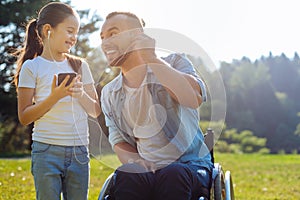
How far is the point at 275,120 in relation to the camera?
3847 centimetres

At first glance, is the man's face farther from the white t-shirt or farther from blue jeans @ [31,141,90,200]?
blue jeans @ [31,141,90,200]

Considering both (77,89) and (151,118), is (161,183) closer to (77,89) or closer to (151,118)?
(151,118)

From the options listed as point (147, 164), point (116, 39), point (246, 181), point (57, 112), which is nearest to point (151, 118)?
point (147, 164)

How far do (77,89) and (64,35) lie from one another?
280mm

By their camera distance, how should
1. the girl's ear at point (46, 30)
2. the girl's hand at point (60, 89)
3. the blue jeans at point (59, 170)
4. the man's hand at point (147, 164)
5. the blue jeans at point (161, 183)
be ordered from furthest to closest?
the girl's ear at point (46, 30) → the blue jeans at point (59, 170) → the girl's hand at point (60, 89) → the man's hand at point (147, 164) → the blue jeans at point (161, 183)

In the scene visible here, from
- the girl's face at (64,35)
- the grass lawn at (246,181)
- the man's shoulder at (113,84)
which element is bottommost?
the grass lawn at (246,181)

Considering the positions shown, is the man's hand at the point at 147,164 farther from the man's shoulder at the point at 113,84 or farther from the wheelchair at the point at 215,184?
the man's shoulder at the point at 113,84

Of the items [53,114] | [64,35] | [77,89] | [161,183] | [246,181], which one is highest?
[64,35]

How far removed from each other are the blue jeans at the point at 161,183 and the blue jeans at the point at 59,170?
0.37 meters

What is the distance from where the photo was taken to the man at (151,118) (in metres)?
1.97

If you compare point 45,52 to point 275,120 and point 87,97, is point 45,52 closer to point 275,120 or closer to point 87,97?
point 87,97

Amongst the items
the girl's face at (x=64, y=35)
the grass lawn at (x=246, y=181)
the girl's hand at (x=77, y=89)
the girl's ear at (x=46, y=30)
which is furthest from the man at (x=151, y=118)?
the grass lawn at (x=246, y=181)

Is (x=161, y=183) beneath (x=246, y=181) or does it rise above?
above

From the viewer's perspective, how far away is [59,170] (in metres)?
2.37
